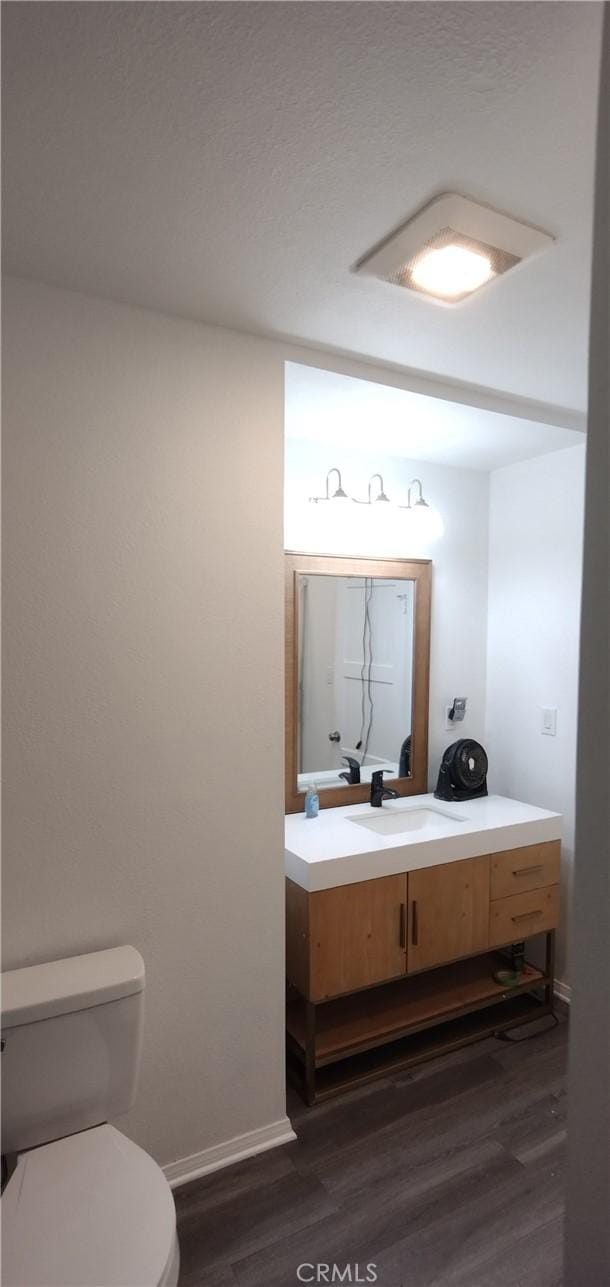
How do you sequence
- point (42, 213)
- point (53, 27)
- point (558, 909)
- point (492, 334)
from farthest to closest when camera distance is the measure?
1. point (558, 909)
2. point (492, 334)
3. point (42, 213)
4. point (53, 27)

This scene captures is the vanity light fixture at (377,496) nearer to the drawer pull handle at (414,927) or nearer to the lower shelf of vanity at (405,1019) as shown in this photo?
the drawer pull handle at (414,927)

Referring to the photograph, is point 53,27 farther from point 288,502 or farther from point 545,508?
point 545,508

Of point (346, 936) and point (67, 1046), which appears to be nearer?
point (67, 1046)

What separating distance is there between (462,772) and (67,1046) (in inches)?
70.9

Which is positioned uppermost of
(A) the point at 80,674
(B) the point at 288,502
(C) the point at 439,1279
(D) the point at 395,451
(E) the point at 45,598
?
(D) the point at 395,451

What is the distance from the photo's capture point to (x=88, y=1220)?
1161 mm

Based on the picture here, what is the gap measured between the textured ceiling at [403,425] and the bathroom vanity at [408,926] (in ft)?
4.92

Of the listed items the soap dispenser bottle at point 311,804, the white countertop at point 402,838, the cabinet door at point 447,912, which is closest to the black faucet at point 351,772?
the white countertop at point 402,838

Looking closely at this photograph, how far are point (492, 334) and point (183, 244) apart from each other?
2.88ft

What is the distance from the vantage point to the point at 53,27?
2.86 ft

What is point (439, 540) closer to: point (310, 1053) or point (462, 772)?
point (462, 772)

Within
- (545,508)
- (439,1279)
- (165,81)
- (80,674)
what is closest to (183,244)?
(165,81)

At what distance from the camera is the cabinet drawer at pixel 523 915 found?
2352 millimetres

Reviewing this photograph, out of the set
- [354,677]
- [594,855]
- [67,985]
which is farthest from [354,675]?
[594,855]
